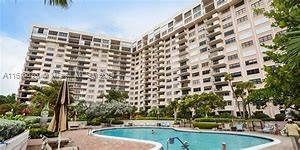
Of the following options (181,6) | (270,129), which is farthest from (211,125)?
(181,6)

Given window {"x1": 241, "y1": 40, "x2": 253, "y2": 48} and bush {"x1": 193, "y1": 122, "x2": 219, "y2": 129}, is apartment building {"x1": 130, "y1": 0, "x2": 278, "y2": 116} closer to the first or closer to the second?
window {"x1": 241, "y1": 40, "x2": 253, "y2": 48}

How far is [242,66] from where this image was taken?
46156mm

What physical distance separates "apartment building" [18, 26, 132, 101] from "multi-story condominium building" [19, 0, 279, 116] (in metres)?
0.26

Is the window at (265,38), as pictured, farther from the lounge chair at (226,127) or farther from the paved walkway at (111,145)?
the paved walkway at (111,145)

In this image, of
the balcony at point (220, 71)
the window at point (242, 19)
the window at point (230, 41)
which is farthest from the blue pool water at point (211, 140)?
the window at point (242, 19)

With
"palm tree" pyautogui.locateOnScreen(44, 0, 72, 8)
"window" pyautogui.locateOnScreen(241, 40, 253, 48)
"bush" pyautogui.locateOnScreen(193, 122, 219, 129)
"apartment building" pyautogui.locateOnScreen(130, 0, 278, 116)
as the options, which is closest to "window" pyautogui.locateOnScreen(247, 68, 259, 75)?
"apartment building" pyautogui.locateOnScreen(130, 0, 278, 116)

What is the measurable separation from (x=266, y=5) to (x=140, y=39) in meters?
53.7

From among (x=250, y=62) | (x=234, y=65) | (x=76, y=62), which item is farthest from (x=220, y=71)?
(x=76, y=62)

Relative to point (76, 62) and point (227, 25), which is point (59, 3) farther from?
point (76, 62)

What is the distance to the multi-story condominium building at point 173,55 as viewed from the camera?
46.2 meters

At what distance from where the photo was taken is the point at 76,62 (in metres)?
76.4

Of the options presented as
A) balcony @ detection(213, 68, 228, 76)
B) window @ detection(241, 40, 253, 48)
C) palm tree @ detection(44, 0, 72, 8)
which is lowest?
palm tree @ detection(44, 0, 72, 8)

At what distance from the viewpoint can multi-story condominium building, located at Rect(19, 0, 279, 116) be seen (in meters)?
46.2

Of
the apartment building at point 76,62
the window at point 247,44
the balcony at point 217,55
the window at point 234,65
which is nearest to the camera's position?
the window at point 247,44
